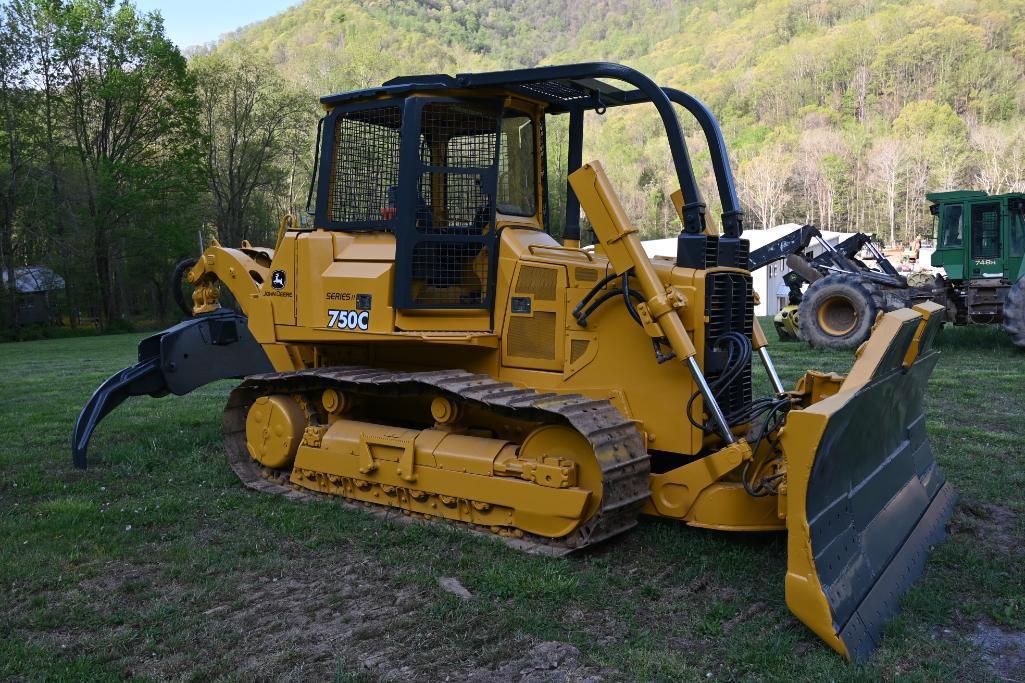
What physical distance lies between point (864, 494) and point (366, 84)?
175 feet

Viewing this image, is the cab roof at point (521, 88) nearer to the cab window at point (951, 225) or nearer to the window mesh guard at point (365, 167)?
the window mesh guard at point (365, 167)

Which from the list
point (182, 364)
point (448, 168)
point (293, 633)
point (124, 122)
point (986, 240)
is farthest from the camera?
point (124, 122)

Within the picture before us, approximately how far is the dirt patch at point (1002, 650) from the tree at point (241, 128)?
44.2 metres

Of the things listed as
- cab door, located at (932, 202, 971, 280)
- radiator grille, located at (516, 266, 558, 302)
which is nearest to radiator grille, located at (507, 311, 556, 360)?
radiator grille, located at (516, 266, 558, 302)

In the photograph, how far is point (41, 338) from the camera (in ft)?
109

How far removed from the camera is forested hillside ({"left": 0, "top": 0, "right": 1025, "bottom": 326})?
116 feet

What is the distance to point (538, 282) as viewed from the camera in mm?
5980

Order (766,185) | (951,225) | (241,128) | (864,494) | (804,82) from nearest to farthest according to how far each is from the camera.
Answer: (864,494), (951,225), (241,128), (766,185), (804,82)

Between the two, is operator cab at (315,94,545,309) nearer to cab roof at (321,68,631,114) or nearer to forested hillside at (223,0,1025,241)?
cab roof at (321,68,631,114)

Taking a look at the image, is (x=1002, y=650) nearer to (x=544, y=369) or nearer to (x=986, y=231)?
(x=544, y=369)

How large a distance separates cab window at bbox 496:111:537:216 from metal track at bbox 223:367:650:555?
138 centimetres

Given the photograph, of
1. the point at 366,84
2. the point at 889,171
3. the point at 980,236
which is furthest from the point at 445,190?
the point at 889,171

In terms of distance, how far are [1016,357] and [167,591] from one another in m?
14.7

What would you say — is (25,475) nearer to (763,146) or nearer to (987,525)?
(987,525)
